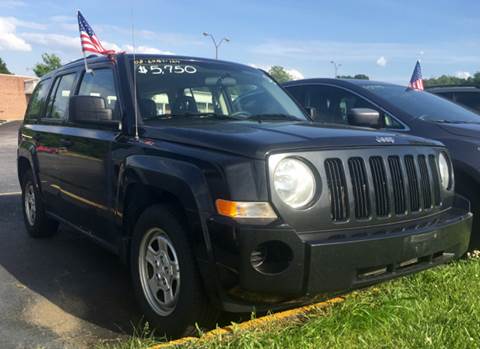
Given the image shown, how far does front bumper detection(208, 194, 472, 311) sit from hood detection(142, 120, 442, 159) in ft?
→ 1.52

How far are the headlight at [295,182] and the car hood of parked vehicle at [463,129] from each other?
2.51 m

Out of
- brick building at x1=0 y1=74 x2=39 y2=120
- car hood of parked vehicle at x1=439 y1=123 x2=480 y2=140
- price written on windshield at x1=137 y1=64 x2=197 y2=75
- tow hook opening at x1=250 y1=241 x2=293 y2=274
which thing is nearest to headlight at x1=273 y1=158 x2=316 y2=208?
tow hook opening at x1=250 y1=241 x2=293 y2=274

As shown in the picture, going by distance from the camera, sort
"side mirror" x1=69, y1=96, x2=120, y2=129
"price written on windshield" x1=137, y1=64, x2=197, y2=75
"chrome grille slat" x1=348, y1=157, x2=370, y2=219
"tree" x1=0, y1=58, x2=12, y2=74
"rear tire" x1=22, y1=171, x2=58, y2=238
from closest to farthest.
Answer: "chrome grille slat" x1=348, y1=157, x2=370, y2=219 → "side mirror" x1=69, y1=96, x2=120, y2=129 → "price written on windshield" x1=137, y1=64, x2=197, y2=75 → "rear tire" x1=22, y1=171, x2=58, y2=238 → "tree" x1=0, y1=58, x2=12, y2=74

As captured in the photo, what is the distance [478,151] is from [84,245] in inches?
158

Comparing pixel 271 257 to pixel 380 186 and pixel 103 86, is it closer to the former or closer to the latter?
pixel 380 186

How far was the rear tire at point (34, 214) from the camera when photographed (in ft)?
18.5

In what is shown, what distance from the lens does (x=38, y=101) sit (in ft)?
19.5

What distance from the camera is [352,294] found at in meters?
3.60

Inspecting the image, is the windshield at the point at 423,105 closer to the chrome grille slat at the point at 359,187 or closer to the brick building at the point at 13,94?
the chrome grille slat at the point at 359,187

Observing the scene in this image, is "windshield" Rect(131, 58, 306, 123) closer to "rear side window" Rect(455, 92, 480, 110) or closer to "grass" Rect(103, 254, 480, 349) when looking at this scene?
"grass" Rect(103, 254, 480, 349)

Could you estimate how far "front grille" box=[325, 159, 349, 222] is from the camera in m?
2.83

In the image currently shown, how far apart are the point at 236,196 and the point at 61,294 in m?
2.18

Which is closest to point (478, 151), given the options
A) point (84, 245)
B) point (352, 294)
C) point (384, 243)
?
point (352, 294)

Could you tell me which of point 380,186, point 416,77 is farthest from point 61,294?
point 416,77
